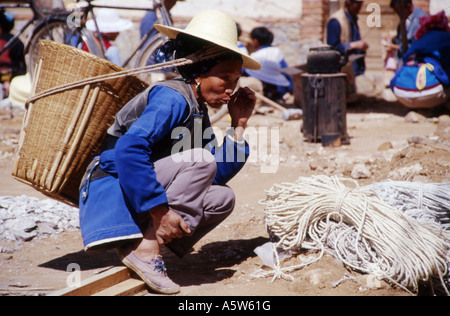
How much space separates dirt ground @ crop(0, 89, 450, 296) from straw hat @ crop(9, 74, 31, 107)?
126cm

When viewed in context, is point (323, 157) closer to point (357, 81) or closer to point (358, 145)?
point (358, 145)

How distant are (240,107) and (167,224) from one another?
86 cm

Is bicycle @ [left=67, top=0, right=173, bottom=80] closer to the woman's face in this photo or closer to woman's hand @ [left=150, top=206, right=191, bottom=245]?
the woman's face

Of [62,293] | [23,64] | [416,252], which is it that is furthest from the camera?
[23,64]

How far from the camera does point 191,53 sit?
2713mm

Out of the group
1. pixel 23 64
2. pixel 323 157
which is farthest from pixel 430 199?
pixel 23 64

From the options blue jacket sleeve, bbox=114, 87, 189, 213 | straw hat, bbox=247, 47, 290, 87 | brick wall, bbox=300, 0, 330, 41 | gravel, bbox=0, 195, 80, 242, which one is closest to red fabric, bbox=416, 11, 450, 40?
straw hat, bbox=247, 47, 290, 87

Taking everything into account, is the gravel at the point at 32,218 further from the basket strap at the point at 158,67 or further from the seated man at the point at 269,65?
the seated man at the point at 269,65

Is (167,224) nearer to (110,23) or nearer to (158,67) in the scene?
(158,67)

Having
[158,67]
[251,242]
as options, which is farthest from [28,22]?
[251,242]

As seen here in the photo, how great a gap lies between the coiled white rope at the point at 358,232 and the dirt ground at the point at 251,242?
0.08 meters

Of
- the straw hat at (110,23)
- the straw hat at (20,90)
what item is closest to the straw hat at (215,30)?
the straw hat at (20,90)

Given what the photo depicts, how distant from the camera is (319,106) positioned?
6301 millimetres

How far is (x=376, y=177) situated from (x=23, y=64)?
20.6 ft
